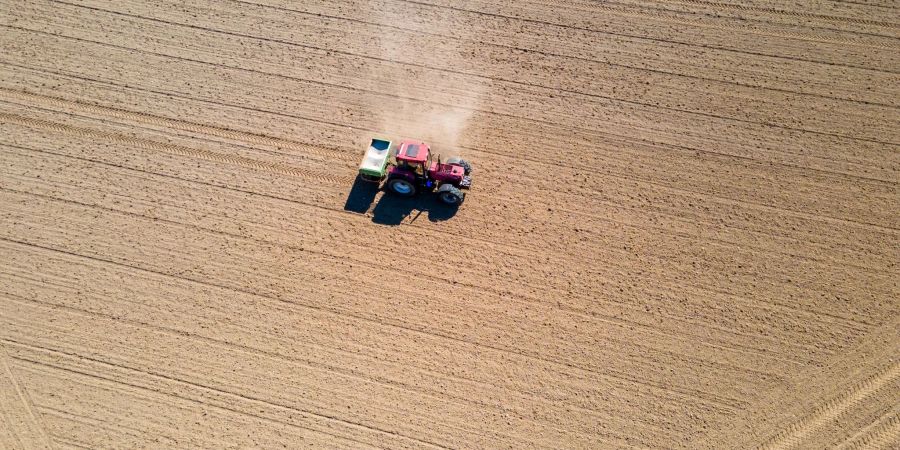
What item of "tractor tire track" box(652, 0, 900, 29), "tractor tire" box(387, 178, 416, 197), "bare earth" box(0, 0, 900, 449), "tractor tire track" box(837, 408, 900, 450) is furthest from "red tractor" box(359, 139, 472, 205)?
"tractor tire track" box(652, 0, 900, 29)

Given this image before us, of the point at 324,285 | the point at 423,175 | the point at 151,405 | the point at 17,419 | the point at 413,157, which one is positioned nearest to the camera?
the point at 17,419

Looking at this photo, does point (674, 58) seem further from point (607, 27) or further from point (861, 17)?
point (861, 17)

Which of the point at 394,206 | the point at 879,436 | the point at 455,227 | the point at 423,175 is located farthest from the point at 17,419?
the point at 879,436

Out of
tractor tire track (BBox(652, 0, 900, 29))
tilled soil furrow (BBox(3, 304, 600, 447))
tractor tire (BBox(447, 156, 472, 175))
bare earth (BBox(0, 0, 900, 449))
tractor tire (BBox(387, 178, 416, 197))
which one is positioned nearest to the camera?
tilled soil furrow (BBox(3, 304, 600, 447))

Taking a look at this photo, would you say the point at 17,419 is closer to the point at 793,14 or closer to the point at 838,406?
the point at 838,406

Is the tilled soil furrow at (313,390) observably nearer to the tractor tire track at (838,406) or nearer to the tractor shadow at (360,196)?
the tractor shadow at (360,196)

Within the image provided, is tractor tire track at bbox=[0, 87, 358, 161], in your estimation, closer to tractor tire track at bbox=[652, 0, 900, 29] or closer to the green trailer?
the green trailer

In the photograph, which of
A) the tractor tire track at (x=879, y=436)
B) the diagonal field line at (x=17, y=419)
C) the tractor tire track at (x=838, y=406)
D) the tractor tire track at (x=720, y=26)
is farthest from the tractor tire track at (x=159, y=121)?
the tractor tire track at (x=879, y=436)
